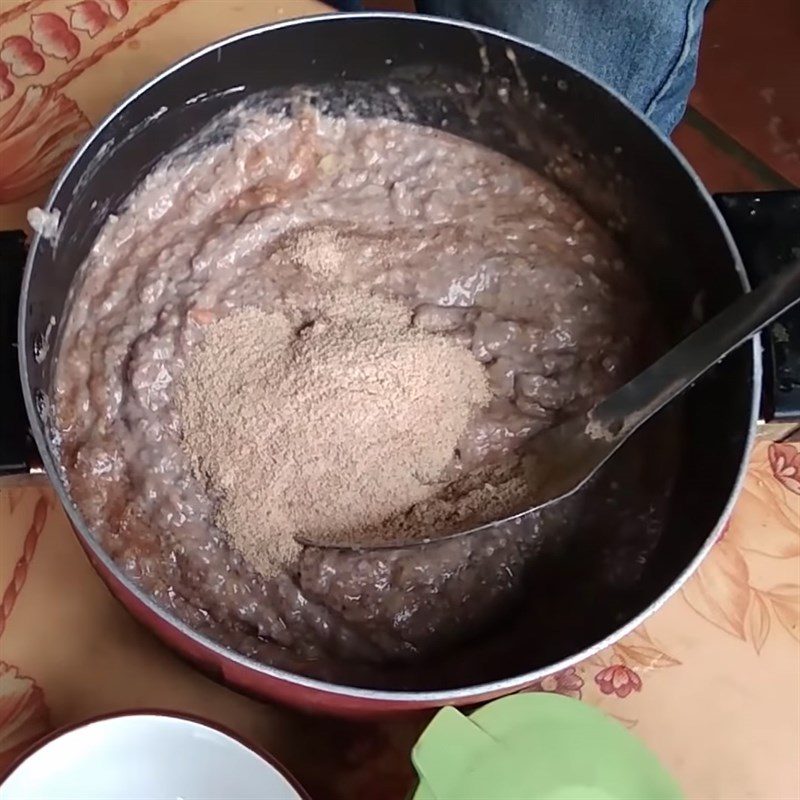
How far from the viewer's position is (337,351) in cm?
71

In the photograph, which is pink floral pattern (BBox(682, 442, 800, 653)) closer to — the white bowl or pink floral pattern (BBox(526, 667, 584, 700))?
pink floral pattern (BBox(526, 667, 584, 700))

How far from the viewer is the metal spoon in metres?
0.61

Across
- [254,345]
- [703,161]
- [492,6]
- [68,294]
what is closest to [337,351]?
[254,345]

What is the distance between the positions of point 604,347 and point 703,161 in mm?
658

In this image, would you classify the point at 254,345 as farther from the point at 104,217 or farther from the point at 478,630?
the point at 478,630

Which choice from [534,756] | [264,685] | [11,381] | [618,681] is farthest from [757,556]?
[11,381]

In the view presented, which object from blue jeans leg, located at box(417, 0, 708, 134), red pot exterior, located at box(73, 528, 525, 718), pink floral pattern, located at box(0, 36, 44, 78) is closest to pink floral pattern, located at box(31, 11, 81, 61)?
pink floral pattern, located at box(0, 36, 44, 78)

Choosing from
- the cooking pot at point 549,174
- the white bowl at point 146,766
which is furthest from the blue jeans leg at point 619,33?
the white bowl at point 146,766

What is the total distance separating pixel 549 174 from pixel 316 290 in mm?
212

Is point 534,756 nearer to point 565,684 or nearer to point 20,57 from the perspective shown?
point 565,684

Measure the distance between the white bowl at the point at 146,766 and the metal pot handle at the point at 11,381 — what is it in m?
0.16

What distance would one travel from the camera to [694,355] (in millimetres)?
636

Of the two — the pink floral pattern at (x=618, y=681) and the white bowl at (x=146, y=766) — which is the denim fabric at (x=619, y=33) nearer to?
the pink floral pattern at (x=618, y=681)

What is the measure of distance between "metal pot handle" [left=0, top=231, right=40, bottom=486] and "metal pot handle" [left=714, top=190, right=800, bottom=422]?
0.45 metres
